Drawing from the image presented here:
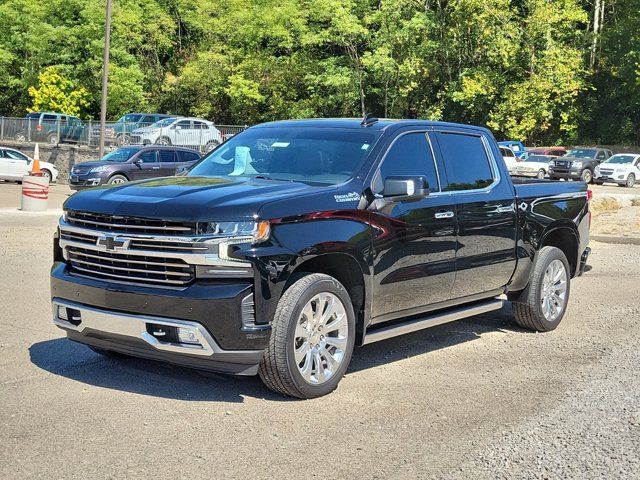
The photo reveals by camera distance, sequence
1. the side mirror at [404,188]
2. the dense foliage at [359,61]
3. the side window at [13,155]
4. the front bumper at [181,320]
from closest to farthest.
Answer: the front bumper at [181,320] < the side mirror at [404,188] < the side window at [13,155] < the dense foliage at [359,61]

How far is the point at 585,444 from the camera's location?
5082mm

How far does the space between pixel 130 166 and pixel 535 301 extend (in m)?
20.7

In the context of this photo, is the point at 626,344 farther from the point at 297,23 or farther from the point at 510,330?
the point at 297,23

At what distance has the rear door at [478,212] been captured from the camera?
7.16 meters

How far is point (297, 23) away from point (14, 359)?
165 feet

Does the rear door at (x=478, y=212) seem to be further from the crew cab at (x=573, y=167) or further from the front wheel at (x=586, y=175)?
the front wheel at (x=586, y=175)

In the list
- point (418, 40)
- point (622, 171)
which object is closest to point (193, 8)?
point (418, 40)

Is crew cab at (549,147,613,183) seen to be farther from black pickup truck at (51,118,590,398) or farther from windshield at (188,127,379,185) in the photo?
windshield at (188,127,379,185)

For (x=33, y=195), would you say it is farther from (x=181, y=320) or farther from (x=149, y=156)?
(x=181, y=320)

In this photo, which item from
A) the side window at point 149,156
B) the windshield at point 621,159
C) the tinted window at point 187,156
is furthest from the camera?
the windshield at point 621,159

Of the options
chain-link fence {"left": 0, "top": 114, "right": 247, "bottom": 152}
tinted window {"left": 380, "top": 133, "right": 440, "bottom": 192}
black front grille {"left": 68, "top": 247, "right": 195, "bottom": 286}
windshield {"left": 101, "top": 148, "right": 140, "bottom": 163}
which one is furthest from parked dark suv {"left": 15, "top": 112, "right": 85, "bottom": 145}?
black front grille {"left": 68, "top": 247, "right": 195, "bottom": 286}

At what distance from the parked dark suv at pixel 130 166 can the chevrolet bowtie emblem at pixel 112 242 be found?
20.7 m

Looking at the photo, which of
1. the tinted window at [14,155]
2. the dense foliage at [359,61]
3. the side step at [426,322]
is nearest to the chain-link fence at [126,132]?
the tinted window at [14,155]

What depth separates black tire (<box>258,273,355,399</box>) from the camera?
18.0ft
